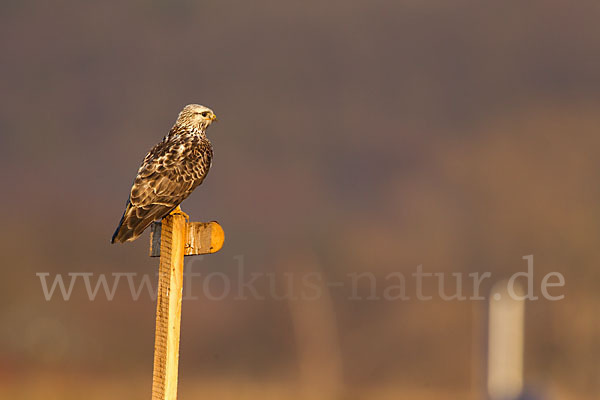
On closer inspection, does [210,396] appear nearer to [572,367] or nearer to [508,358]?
[572,367]

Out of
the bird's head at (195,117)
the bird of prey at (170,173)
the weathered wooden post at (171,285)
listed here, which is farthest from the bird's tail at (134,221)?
the bird's head at (195,117)

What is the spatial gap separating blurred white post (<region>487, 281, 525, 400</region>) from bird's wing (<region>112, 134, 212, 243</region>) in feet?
16.2

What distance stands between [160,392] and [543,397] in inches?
148

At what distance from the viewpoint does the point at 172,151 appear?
518 inches

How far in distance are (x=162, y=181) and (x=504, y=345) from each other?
5.88m

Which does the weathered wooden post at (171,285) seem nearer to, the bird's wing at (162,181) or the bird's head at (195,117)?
the bird's wing at (162,181)

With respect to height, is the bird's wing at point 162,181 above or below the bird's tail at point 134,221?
above

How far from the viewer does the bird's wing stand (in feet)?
37.6

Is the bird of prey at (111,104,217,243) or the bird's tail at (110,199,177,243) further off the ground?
the bird of prey at (111,104,217,243)

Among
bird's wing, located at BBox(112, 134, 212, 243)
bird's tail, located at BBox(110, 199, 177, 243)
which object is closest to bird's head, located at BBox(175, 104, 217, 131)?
bird's wing, located at BBox(112, 134, 212, 243)

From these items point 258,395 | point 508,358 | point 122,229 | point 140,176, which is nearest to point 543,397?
point 508,358

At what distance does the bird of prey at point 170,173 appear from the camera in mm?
11477

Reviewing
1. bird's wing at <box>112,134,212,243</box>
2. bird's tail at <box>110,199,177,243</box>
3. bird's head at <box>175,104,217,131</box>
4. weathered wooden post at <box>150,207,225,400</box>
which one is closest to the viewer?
weathered wooden post at <box>150,207,225,400</box>

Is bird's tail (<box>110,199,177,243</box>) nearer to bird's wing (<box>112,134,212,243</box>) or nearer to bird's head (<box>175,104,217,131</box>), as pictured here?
bird's wing (<box>112,134,212,243</box>)
